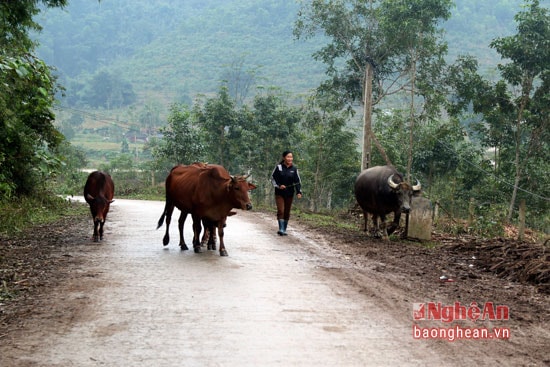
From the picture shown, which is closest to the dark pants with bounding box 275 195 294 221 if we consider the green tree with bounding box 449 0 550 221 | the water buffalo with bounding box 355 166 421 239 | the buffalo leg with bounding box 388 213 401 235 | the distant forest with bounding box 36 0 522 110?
the water buffalo with bounding box 355 166 421 239

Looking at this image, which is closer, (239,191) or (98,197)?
(239,191)

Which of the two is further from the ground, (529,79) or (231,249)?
(529,79)

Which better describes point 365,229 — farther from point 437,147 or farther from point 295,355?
point 437,147

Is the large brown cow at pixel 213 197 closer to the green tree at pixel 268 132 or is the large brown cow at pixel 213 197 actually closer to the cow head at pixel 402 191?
the cow head at pixel 402 191

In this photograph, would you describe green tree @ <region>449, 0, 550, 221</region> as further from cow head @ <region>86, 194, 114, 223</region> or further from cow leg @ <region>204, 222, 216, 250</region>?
cow head @ <region>86, 194, 114, 223</region>

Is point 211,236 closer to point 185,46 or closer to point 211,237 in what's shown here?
point 211,237

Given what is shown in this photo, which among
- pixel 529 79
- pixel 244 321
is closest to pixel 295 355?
pixel 244 321

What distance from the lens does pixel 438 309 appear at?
6.64m

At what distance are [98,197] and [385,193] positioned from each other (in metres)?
6.63

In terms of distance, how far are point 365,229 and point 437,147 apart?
16.3m

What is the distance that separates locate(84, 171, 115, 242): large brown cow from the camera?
38.3 ft

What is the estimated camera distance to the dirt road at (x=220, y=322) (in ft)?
16.1

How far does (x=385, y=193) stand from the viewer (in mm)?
13828

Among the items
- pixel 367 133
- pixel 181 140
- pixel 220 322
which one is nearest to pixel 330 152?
pixel 181 140
